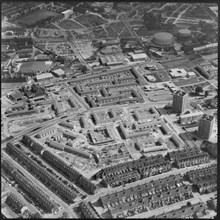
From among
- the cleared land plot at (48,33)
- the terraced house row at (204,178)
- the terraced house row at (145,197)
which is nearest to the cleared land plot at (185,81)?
the terraced house row at (204,178)

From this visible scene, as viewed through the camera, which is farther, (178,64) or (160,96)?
(178,64)

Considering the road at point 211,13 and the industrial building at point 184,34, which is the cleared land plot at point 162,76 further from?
the road at point 211,13

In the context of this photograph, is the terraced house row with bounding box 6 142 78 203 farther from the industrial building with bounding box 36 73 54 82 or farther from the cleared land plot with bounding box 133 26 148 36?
the cleared land plot with bounding box 133 26 148 36

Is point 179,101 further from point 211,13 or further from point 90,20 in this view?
point 211,13

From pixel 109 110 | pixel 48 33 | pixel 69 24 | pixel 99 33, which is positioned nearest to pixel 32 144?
pixel 109 110

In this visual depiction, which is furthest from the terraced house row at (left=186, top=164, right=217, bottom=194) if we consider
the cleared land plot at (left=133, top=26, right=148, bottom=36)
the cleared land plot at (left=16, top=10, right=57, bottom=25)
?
the cleared land plot at (left=16, top=10, right=57, bottom=25)

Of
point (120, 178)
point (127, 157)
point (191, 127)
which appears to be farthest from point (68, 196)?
point (191, 127)
